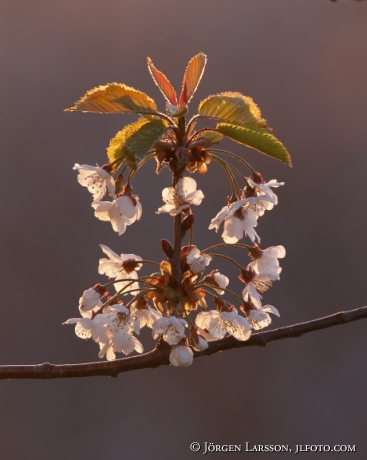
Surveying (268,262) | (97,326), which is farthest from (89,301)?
(268,262)

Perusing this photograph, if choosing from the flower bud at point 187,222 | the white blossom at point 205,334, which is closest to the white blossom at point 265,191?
the flower bud at point 187,222

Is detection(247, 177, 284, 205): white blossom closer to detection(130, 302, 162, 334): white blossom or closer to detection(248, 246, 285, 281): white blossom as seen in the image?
detection(248, 246, 285, 281): white blossom

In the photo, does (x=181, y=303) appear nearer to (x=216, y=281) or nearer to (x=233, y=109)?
(x=216, y=281)

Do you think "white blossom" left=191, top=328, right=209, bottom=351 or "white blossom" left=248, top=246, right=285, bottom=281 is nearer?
"white blossom" left=191, top=328, right=209, bottom=351

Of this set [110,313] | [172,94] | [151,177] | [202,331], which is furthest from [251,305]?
[151,177]

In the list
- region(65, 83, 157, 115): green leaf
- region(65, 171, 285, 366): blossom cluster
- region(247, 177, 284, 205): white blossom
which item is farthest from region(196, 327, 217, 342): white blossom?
region(65, 83, 157, 115): green leaf

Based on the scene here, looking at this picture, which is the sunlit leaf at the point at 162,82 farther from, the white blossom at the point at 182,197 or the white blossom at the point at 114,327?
the white blossom at the point at 114,327
